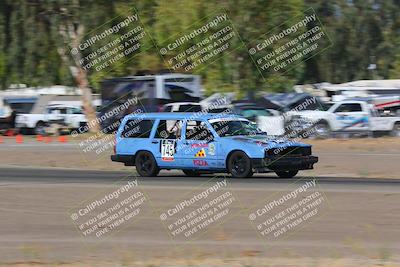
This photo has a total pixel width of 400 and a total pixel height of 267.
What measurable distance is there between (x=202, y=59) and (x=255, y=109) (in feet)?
14.5

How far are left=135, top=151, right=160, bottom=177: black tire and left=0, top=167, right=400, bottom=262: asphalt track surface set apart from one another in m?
0.97

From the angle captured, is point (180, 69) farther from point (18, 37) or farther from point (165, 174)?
point (165, 174)

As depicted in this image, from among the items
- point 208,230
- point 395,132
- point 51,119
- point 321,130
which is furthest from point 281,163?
point 51,119

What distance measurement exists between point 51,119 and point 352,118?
54.2 feet

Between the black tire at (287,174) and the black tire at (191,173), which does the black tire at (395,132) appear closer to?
the black tire at (191,173)

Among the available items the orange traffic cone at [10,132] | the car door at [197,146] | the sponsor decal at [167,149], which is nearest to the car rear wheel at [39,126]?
the orange traffic cone at [10,132]

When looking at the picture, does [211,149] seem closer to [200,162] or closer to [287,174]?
[200,162]

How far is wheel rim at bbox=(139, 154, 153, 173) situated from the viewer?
2106cm

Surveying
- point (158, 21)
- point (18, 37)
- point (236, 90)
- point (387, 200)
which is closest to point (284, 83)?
point (236, 90)

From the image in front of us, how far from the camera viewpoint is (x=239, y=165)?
65.0ft

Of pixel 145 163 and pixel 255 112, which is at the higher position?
pixel 255 112

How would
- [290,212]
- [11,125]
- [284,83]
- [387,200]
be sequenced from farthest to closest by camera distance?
1. [11,125]
2. [284,83]
3. [387,200]
4. [290,212]

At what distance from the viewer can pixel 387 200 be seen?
51.8 feet

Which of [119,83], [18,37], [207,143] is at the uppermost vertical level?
[18,37]
